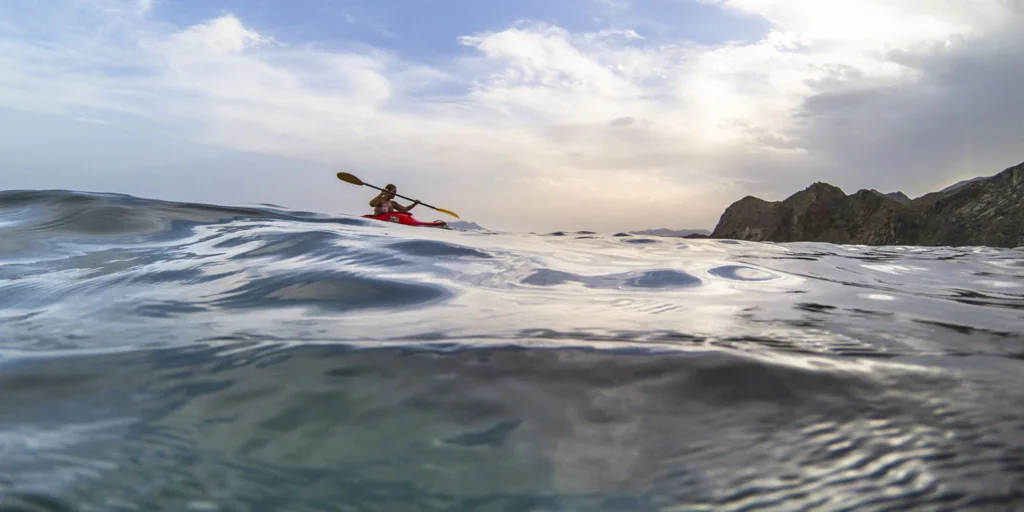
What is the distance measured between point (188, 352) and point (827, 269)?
4.80 m

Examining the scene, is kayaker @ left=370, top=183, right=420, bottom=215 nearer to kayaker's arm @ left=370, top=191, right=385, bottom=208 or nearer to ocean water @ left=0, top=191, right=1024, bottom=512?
kayaker's arm @ left=370, top=191, right=385, bottom=208

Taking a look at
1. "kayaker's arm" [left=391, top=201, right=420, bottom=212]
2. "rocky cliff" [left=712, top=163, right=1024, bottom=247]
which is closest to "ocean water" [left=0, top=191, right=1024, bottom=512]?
"kayaker's arm" [left=391, top=201, right=420, bottom=212]

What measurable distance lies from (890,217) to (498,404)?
21922 mm

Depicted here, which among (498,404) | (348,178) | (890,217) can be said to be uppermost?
(348,178)

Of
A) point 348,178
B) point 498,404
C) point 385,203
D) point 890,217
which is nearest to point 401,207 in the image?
point 385,203

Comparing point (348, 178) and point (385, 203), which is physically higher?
point (348, 178)

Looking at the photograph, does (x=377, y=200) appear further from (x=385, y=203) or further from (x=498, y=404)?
(x=498, y=404)

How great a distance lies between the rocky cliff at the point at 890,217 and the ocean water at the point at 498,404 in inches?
733

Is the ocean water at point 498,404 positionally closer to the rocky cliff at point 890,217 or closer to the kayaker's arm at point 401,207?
the kayaker's arm at point 401,207

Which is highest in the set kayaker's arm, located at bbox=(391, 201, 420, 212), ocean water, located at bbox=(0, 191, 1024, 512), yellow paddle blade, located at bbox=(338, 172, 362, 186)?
yellow paddle blade, located at bbox=(338, 172, 362, 186)

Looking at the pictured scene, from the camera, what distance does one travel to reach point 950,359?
4.84 feet

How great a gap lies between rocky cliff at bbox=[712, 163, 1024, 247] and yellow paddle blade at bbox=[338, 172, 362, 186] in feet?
47.2

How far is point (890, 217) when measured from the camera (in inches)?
744

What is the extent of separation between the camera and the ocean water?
2.72 ft
